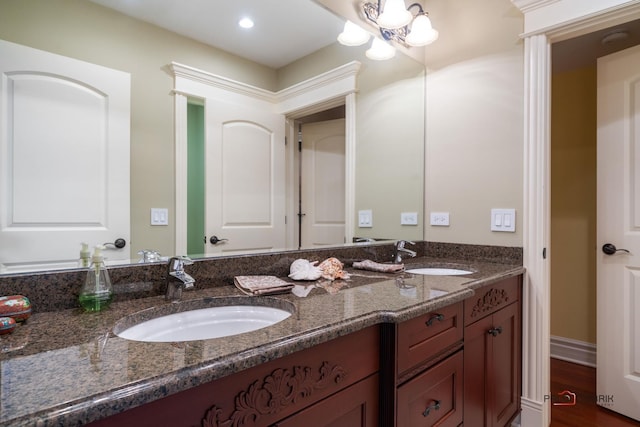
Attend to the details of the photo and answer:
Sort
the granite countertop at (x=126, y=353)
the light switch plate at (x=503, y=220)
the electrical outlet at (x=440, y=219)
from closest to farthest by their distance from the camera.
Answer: the granite countertop at (x=126, y=353), the light switch plate at (x=503, y=220), the electrical outlet at (x=440, y=219)

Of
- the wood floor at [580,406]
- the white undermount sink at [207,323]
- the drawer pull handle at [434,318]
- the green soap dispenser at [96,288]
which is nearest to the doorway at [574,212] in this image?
the wood floor at [580,406]

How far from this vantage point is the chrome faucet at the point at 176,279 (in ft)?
3.52

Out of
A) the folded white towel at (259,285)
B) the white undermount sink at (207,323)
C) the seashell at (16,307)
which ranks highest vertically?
the seashell at (16,307)

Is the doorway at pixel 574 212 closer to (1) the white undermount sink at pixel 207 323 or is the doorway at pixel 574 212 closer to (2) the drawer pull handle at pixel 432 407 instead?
(2) the drawer pull handle at pixel 432 407

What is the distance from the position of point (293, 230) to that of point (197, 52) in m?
0.82

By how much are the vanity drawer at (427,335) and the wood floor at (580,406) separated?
1.27m

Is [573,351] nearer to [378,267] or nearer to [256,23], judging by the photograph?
[378,267]

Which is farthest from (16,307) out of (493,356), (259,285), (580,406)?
(580,406)

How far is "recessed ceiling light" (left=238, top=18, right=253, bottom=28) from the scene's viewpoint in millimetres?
1415

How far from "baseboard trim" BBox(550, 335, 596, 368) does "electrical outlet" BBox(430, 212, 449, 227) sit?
1.67 meters

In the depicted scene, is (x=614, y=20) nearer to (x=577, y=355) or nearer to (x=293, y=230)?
(x=293, y=230)

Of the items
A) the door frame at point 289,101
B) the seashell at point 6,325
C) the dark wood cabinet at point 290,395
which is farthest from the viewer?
the door frame at point 289,101

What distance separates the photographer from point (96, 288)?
947 mm

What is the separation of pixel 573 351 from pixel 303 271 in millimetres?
2628
